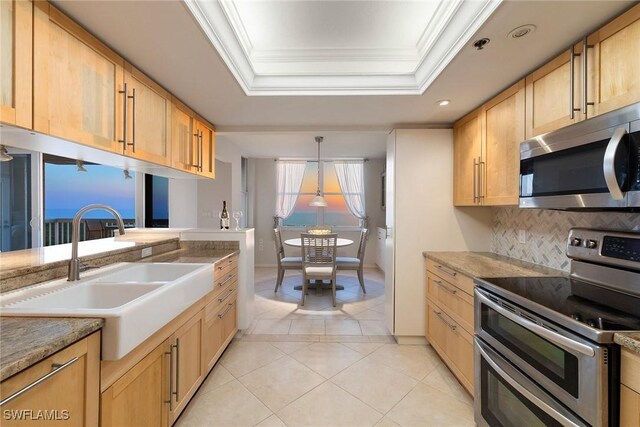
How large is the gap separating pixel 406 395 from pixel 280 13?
266 centimetres

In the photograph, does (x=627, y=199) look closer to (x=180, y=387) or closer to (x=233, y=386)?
(x=180, y=387)

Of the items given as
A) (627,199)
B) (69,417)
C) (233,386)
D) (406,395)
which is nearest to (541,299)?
(627,199)

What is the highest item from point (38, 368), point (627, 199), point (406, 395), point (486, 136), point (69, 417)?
point (486, 136)

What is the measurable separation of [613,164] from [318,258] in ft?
10.5

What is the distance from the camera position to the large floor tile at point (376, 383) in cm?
190

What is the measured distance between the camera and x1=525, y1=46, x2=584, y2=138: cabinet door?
4.58 ft

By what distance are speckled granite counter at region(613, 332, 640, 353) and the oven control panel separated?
49 centimetres

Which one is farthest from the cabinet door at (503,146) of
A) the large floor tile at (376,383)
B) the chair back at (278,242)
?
the chair back at (278,242)

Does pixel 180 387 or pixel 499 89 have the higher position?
pixel 499 89

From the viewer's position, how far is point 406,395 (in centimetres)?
196

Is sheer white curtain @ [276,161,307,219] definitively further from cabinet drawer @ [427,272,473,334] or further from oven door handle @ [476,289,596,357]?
oven door handle @ [476,289,596,357]

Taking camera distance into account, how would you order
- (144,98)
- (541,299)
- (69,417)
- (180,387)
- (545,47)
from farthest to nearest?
(144,98) → (180,387) → (545,47) → (541,299) → (69,417)

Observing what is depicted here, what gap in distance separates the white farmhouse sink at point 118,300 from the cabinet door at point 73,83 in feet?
2.32

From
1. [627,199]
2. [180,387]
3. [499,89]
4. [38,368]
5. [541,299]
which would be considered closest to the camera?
[38,368]
